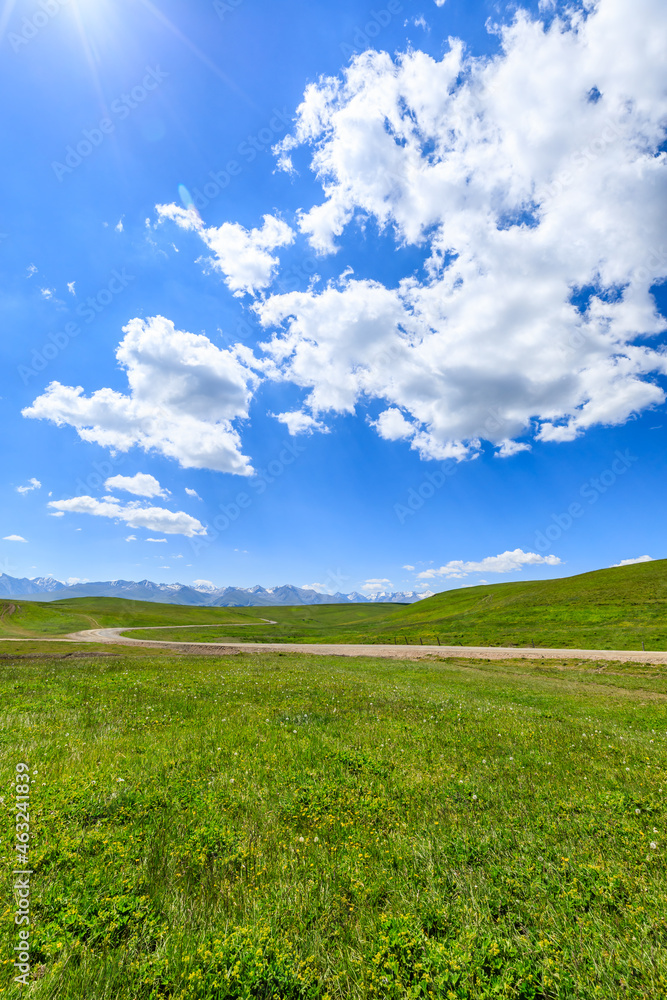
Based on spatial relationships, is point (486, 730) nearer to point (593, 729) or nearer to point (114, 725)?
point (593, 729)

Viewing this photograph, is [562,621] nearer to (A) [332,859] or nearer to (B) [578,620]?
(B) [578,620]

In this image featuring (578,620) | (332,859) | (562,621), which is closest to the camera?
(332,859)

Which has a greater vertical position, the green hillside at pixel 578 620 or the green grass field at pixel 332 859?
the green grass field at pixel 332 859

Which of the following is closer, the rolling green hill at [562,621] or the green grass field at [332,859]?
the green grass field at [332,859]

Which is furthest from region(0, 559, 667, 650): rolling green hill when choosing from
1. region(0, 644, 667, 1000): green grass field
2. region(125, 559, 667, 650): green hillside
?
region(0, 644, 667, 1000): green grass field

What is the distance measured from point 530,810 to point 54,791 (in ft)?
32.5

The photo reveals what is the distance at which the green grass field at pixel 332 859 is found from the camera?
4477 millimetres

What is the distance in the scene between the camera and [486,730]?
532 inches

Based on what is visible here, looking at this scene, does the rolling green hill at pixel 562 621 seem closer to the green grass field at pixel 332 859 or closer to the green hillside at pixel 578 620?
the green hillside at pixel 578 620

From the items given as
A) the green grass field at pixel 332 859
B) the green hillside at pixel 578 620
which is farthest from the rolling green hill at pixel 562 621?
the green grass field at pixel 332 859

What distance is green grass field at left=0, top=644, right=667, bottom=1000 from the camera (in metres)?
4.48

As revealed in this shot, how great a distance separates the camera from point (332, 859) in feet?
21.4

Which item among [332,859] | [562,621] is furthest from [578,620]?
[332,859]

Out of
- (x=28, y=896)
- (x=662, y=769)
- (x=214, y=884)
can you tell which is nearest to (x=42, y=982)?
(x=28, y=896)
